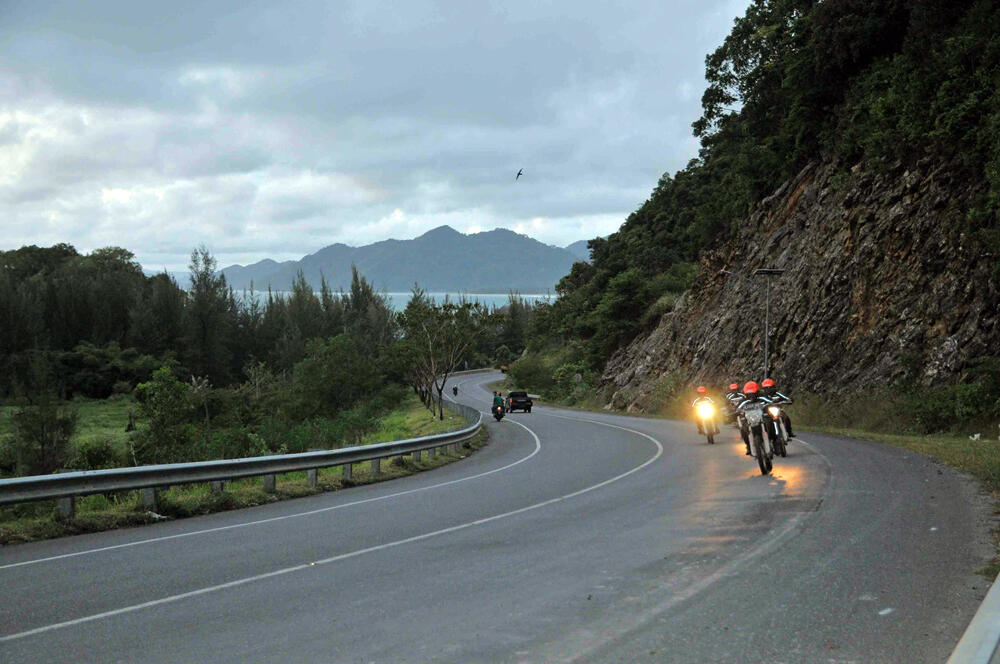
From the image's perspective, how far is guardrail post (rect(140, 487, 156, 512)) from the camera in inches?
514

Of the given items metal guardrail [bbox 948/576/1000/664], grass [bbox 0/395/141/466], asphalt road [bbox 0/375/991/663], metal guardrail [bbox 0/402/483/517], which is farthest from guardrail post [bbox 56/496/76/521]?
grass [bbox 0/395/141/466]

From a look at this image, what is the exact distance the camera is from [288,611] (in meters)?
6.64

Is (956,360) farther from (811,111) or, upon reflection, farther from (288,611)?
(288,611)

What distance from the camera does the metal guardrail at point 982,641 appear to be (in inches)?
176

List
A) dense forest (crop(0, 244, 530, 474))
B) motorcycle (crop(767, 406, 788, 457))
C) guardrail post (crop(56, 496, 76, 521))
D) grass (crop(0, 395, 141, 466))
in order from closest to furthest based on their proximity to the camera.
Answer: guardrail post (crop(56, 496, 76, 521)) → motorcycle (crop(767, 406, 788, 457)) → dense forest (crop(0, 244, 530, 474)) → grass (crop(0, 395, 141, 466))

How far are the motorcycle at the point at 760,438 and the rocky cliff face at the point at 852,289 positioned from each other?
1675 cm

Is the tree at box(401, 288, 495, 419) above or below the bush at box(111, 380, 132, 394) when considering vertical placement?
above

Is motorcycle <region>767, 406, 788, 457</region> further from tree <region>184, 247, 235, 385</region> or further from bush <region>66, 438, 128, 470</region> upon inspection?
tree <region>184, 247, 235, 385</region>

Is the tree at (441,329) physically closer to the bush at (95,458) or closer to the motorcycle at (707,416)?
the bush at (95,458)

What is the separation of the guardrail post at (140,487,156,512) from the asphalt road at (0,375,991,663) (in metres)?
0.73

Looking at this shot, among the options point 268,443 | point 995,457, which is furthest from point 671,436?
point 268,443

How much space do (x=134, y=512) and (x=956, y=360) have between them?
27.4 m

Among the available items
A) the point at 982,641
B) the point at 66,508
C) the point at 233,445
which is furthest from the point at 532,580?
the point at 233,445

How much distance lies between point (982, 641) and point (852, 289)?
34.9m
